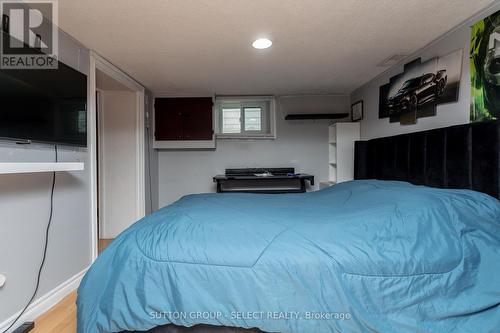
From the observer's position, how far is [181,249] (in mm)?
1142

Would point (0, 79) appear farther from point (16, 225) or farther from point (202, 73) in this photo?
point (202, 73)

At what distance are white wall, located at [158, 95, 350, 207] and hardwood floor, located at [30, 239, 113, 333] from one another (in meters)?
2.13

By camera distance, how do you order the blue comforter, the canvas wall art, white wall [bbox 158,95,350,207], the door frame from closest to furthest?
the blue comforter, the canvas wall art, the door frame, white wall [bbox 158,95,350,207]

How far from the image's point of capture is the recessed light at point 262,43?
201 centimetres

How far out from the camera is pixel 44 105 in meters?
1.61

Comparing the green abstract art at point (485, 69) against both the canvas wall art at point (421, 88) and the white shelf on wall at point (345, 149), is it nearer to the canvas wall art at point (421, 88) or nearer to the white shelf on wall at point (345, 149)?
the canvas wall art at point (421, 88)

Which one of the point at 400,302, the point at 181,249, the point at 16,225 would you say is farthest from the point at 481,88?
the point at 16,225

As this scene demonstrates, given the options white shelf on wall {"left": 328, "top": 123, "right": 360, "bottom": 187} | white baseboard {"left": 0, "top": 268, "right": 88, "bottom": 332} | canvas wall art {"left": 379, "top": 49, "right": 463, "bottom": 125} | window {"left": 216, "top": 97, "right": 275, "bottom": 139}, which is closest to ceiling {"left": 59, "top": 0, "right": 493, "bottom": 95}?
canvas wall art {"left": 379, "top": 49, "right": 463, "bottom": 125}

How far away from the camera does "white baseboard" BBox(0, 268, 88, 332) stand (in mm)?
1480

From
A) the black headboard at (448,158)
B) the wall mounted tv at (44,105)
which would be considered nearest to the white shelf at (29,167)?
the wall mounted tv at (44,105)

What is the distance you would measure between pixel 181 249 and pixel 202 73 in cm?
224

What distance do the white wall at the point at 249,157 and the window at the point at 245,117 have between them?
0.53ft

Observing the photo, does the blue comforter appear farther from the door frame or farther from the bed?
the door frame

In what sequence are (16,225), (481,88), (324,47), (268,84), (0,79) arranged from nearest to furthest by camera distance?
(0,79) < (16,225) < (481,88) < (324,47) < (268,84)
